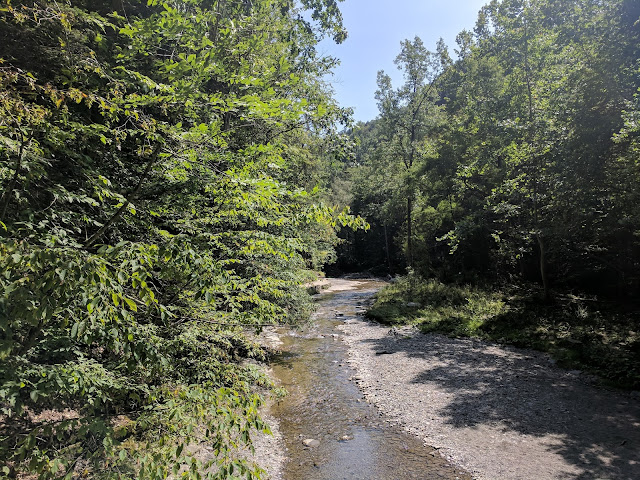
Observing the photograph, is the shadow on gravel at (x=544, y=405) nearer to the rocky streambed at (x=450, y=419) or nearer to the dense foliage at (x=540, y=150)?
the rocky streambed at (x=450, y=419)

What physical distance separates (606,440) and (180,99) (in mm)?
9546

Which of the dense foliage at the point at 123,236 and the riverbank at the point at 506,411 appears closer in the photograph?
the dense foliage at the point at 123,236

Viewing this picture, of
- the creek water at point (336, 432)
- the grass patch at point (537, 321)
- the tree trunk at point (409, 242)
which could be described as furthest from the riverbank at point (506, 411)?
the tree trunk at point (409, 242)

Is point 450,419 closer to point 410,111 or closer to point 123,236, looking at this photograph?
point 123,236

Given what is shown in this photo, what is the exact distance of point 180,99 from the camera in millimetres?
2912

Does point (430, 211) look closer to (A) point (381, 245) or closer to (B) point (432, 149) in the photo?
(B) point (432, 149)

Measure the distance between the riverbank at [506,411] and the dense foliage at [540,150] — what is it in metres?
5.25

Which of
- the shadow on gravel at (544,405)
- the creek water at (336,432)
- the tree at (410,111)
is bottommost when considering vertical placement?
the shadow on gravel at (544,405)

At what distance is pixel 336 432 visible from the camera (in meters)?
8.20

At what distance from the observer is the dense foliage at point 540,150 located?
10.7m

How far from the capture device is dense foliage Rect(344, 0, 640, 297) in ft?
35.1

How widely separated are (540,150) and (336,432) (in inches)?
499

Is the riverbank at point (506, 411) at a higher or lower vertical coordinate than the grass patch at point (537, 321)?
lower

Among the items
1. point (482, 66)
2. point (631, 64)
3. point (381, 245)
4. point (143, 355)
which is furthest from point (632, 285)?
point (381, 245)
